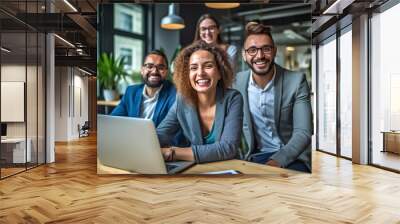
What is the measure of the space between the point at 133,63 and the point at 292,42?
239 centimetres

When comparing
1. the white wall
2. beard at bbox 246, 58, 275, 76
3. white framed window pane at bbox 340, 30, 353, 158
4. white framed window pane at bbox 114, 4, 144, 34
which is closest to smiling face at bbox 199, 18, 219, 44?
beard at bbox 246, 58, 275, 76

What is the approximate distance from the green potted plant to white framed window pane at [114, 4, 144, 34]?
462 mm

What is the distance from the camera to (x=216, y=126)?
245 inches

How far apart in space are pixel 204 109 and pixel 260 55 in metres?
1.15

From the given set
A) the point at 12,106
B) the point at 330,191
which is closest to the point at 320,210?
the point at 330,191

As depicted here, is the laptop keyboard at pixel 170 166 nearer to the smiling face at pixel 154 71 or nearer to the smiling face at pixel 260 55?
the smiling face at pixel 154 71

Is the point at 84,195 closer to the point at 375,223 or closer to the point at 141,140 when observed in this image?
the point at 141,140

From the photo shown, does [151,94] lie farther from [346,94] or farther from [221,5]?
[346,94]

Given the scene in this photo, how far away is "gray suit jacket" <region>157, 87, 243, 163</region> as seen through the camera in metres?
6.20

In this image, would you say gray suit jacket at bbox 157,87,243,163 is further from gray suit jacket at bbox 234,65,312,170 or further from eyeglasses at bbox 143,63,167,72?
eyeglasses at bbox 143,63,167,72

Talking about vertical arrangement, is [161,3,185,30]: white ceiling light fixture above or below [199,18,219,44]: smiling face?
above

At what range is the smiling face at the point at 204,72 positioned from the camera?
6.18 metres

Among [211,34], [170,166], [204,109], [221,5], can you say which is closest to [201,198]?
[170,166]

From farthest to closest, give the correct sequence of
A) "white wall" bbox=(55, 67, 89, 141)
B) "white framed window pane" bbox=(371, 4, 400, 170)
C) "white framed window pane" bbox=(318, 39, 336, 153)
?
"white wall" bbox=(55, 67, 89, 141), "white framed window pane" bbox=(318, 39, 336, 153), "white framed window pane" bbox=(371, 4, 400, 170)
